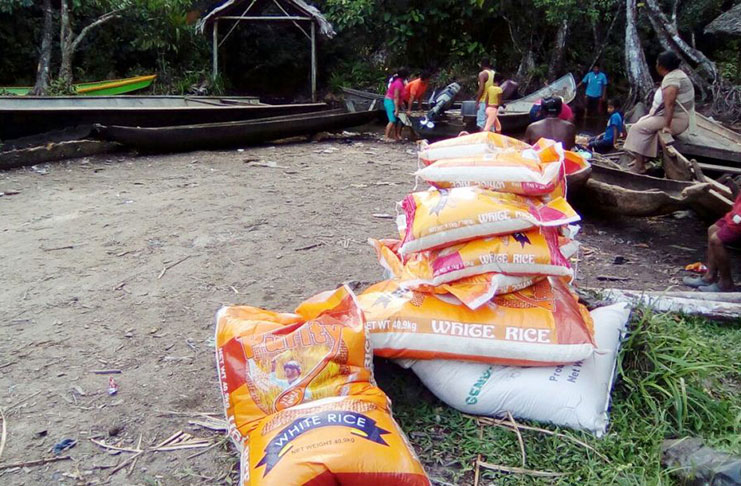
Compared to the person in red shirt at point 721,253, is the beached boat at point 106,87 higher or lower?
higher

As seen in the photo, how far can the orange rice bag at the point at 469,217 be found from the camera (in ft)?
8.04

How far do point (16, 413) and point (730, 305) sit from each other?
332 cm

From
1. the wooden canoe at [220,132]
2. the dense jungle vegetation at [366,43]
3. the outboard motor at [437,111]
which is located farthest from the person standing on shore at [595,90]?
the wooden canoe at [220,132]

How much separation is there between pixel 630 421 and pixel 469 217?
1.00 metres

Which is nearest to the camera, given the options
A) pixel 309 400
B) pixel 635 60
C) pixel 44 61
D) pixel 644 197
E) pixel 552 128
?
pixel 309 400

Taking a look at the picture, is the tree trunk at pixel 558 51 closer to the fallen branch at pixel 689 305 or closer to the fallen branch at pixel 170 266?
the fallen branch at pixel 689 305

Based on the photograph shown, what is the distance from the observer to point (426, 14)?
15.3m

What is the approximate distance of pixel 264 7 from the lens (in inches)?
621

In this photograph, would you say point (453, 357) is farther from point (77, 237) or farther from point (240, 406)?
point (77, 237)

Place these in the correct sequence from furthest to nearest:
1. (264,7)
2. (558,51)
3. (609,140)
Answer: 1. (264,7)
2. (558,51)
3. (609,140)

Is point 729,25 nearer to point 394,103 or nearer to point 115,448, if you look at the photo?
point 394,103

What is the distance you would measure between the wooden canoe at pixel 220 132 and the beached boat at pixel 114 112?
1.67 feet

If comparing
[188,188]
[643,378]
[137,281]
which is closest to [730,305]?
[643,378]

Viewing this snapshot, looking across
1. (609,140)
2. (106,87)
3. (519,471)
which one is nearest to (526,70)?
(609,140)
